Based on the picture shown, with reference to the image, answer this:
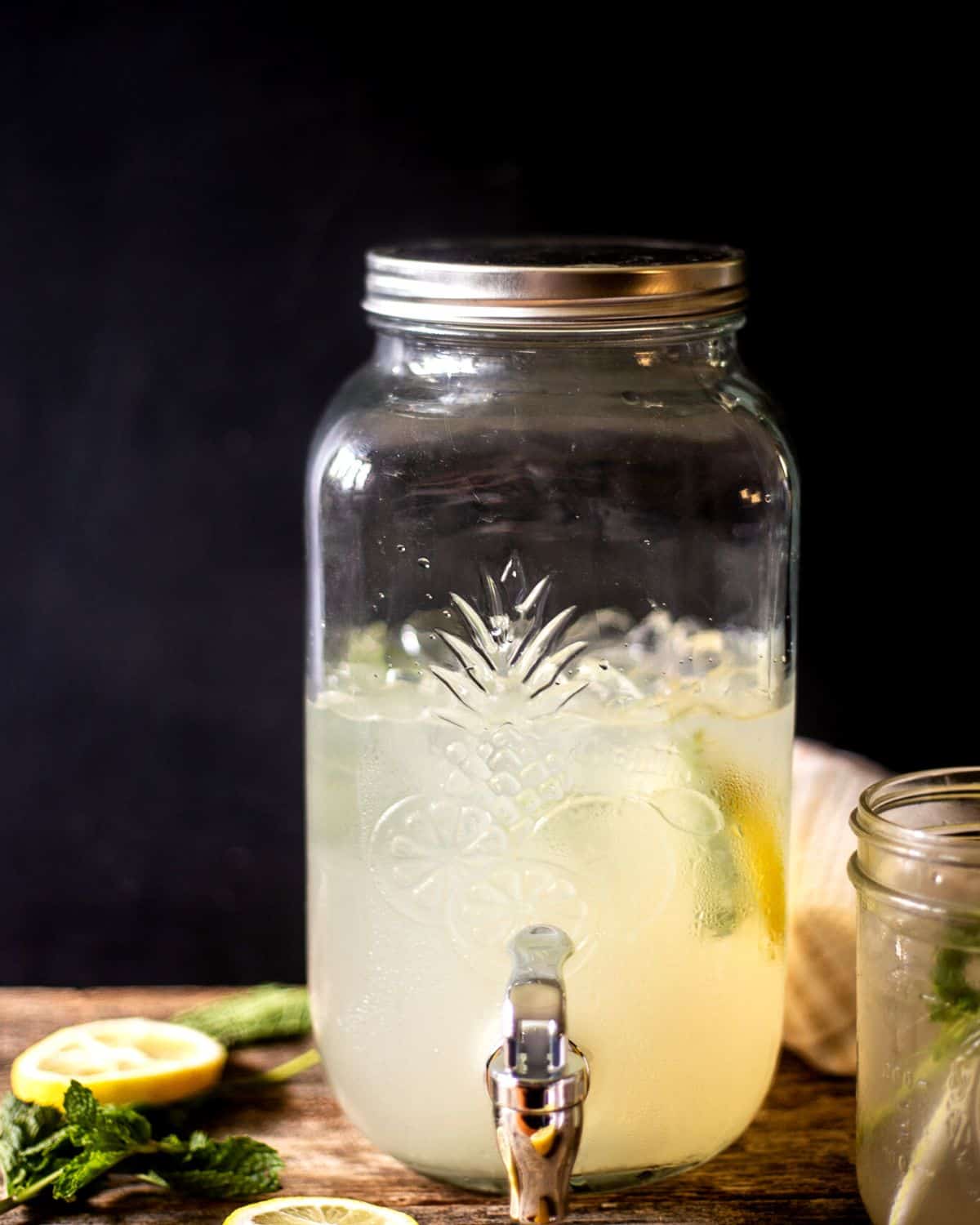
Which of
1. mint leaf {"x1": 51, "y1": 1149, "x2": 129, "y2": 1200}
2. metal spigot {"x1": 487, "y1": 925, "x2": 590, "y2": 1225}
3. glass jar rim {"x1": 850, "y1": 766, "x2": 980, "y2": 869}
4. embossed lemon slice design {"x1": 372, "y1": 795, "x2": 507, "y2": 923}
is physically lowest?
mint leaf {"x1": 51, "y1": 1149, "x2": 129, "y2": 1200}

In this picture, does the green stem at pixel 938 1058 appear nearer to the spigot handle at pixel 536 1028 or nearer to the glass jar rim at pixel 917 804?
the glass jar rim at pixel 917 804

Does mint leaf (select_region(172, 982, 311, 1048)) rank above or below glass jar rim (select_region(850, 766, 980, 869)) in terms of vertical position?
below

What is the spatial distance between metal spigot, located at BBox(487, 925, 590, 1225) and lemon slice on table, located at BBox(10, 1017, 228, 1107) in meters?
0.30

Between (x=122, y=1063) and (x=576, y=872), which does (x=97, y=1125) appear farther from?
(x=576, y=872)

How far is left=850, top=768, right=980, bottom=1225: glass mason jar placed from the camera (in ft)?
2.60

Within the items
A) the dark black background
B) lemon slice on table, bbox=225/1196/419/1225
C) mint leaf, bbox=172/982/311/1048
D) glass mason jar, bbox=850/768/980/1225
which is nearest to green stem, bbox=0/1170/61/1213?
lemon slice on table, bbox=225/1196/419/1225

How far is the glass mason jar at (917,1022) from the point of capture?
0.79 metres

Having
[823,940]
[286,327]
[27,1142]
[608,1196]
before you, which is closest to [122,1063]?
[27,1142]

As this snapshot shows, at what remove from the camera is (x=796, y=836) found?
3.69 ft

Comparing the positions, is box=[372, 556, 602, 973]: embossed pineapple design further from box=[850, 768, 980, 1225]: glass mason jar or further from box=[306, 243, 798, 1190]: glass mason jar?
box=[850, 768, 980, 1225]: glass mason jar

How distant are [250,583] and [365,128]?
0.40 meters

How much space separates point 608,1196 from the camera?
0.92 meters

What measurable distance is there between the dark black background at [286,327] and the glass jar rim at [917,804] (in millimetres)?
493

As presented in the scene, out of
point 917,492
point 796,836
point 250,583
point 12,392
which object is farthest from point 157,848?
point 917,492
